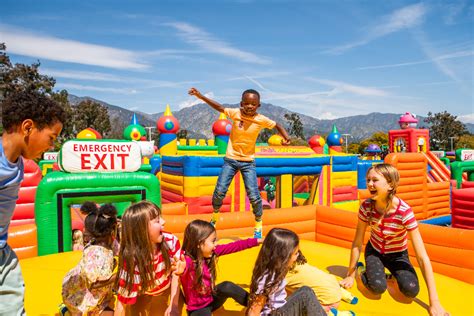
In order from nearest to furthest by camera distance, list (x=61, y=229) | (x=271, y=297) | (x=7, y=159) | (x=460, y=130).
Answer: (x=7, y=159) → (x=271, y=297) → (x=61, y=229) → (x=460, y=130)

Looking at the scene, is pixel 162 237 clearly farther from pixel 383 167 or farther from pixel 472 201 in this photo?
pixel 472 201

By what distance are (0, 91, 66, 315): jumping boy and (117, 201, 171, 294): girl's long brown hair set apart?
804 millimetres

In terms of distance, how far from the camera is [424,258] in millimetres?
2752

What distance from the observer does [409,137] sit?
1352 centimetres

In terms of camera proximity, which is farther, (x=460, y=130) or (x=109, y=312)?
(x=460, y=130)

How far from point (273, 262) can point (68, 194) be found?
3.20 meters

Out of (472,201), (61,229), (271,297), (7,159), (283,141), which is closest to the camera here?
(7,159)

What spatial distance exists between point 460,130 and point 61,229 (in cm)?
6021

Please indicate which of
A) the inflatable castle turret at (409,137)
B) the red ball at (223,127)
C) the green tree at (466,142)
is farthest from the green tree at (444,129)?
the red ball at (223,127)

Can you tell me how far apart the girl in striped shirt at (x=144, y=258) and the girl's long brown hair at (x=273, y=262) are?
526 mm

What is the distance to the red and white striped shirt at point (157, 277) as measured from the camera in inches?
93.2

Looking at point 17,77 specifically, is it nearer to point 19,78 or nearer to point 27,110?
point 19,78

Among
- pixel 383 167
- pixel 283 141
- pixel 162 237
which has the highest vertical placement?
pixel 283 141

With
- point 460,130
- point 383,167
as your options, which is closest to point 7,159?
point 383,167
